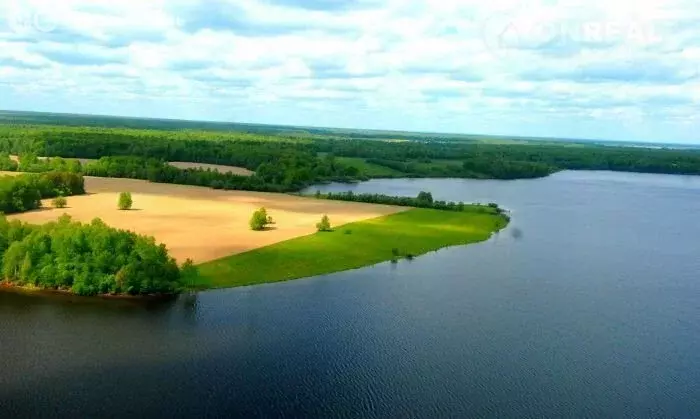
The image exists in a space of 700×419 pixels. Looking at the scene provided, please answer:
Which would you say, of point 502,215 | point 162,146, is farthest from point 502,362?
point 162,146

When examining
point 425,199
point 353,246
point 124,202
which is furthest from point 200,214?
point 425,199

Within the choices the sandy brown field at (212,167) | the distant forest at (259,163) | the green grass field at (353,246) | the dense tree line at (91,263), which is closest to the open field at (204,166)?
the sandy brown field at (212,167)

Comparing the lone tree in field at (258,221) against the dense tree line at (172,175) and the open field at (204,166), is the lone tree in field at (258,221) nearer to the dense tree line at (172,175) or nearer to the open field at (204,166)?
the dense tree line at (172,175)

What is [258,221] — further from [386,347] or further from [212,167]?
[212,167]

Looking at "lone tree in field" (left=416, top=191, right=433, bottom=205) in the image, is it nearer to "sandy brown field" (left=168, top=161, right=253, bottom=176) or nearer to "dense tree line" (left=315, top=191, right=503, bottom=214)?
"dense tree line" (left=315, top=191, right=503, bottom=214)

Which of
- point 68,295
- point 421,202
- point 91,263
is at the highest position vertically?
point 91,263
